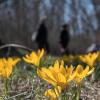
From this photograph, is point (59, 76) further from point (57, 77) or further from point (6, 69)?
point (6, 69)

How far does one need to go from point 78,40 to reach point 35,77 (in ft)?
100

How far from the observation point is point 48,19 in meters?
30.9

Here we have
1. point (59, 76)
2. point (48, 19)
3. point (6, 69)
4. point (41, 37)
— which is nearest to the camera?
point (59, 76)

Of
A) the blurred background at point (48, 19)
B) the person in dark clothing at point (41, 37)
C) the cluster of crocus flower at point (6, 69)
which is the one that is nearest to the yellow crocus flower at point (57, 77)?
the cluster of crocus flower at point (6, 69)

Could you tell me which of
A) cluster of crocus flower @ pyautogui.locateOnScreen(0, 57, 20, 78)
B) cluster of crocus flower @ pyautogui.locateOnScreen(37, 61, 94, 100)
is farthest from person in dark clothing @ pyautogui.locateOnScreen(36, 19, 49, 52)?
cluster of crocus flower @ pyautogui.locateOnScreen(37, 61, 94, 100)

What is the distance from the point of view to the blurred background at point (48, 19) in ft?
91.4

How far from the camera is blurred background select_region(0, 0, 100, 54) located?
Result: 91.4 feet

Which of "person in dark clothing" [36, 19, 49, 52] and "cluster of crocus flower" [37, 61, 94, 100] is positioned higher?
"person in dark clothing" [36, 19, 49, 52]

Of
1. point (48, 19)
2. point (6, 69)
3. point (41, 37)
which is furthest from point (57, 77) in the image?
point (48, 19)

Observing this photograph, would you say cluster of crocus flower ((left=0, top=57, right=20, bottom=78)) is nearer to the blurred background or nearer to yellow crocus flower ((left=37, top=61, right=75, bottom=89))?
yellow crocus flower ((left=37, top=61, right=75, bottom=89))

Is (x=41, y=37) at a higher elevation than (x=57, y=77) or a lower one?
higher

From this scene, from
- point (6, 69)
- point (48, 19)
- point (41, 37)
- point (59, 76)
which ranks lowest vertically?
point (59, 76)

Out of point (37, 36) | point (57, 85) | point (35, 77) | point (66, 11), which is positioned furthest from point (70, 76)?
point (66, 11)

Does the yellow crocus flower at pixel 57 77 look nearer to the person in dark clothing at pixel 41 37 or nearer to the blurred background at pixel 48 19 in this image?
the person in dark clothing at pixel 41 37
